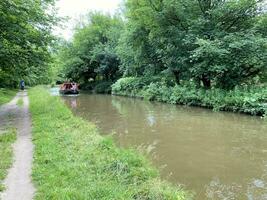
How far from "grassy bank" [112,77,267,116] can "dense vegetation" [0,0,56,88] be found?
32.3ft

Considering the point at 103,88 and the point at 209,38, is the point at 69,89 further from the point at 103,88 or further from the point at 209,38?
the point at 209,38

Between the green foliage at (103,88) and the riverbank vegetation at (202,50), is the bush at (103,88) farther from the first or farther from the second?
the riverbank vegetation at (202,50)

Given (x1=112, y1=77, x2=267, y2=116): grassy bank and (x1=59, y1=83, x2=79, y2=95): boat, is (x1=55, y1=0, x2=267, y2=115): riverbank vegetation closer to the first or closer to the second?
(x1=112, y1=77, x2=267, y2=116): grassy bank

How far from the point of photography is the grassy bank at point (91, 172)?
19.5ft

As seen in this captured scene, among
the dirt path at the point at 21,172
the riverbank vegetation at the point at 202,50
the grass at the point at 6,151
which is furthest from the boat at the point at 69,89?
the grass at the point at 6,151

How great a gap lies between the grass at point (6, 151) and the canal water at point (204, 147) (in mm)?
3523

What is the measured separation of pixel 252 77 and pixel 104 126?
39.1 feet

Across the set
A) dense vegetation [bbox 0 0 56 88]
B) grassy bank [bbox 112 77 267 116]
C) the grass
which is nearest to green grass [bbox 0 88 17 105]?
dense vegetation [bbox 0 0 56 88]

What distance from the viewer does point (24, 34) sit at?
58.3ft

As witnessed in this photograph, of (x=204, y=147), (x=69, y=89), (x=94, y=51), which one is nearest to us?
(x=204, y=147)

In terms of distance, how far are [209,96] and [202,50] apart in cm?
290

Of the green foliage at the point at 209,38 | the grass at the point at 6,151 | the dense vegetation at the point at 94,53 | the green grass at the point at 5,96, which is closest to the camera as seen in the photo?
the grass at the point at 6,151

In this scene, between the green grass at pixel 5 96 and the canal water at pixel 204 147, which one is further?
the green grass at pixel 5 96

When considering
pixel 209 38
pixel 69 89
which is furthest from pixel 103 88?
pixel 209 38
